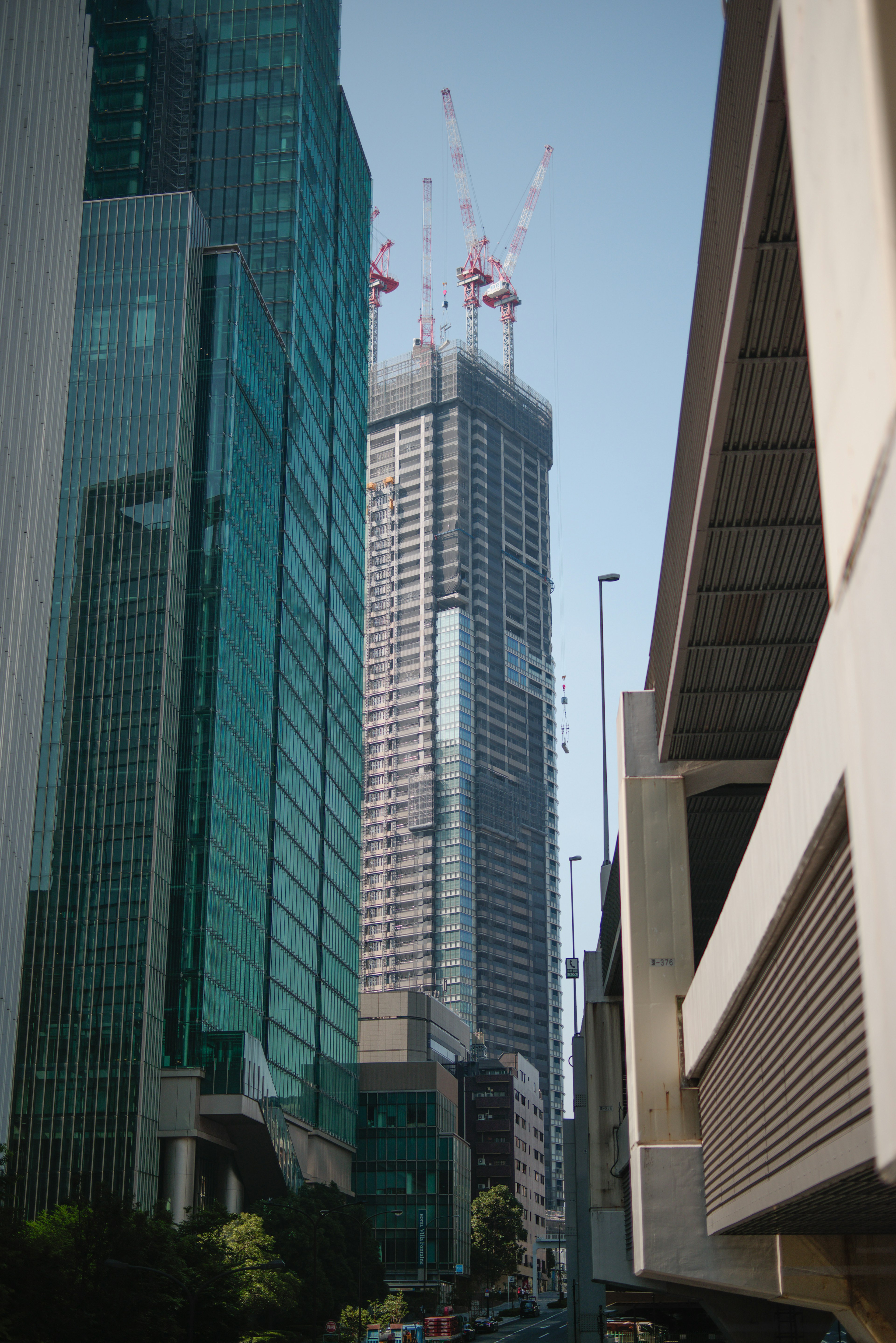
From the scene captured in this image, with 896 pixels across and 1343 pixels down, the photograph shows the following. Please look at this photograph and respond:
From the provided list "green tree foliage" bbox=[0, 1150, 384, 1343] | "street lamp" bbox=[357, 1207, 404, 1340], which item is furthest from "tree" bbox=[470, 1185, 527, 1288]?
"green tree foliage" bbox=[0, 1150, 384, 1343]

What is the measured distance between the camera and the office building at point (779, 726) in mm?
8016

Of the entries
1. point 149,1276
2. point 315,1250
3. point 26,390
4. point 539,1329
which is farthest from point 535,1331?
point 26,390

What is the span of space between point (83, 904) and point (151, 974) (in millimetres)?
5539

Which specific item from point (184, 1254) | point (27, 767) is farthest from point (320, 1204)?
point (27, 767)

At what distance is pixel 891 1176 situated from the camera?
24.4ft

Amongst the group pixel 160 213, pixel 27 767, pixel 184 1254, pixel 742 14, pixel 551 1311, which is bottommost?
pixel 551 1311

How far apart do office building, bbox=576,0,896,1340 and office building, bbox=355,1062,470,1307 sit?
4147 inches

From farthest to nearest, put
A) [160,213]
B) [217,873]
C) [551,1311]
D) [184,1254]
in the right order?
1. [551,1311]
2. [160,213]
3. [217,873]
4. [184,1254]

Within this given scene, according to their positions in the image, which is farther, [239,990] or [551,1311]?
[551,1311]

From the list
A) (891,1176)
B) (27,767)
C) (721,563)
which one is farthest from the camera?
(27,767)

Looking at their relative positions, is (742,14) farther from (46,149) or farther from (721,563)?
(46,149)

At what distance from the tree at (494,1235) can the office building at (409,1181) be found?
1292cm

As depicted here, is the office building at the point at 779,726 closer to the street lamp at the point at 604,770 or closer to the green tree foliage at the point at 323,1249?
the street lamp at the point at 604,770

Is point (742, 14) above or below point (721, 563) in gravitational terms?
above
